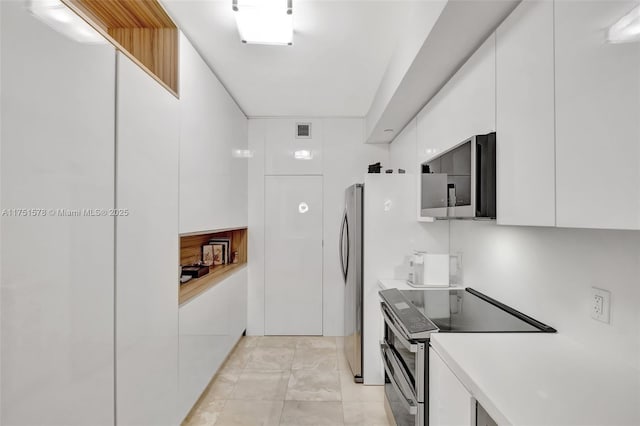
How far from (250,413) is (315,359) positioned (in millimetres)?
1046

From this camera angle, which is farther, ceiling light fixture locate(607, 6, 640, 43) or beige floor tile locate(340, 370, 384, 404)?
beige floor tile locate(340, 370, 384, 404)

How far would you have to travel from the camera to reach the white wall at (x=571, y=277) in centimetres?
120

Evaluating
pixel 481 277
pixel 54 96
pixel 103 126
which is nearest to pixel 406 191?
pixel 481 277

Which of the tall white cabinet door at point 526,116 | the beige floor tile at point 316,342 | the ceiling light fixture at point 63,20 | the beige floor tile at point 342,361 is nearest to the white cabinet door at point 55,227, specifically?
the ceiling light fixture at point 63,20

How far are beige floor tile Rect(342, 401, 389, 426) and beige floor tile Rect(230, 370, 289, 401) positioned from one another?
0.54 meters

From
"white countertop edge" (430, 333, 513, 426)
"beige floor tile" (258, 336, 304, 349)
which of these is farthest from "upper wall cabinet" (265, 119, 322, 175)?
"white countertop edge" (430, 333, 513, 426)

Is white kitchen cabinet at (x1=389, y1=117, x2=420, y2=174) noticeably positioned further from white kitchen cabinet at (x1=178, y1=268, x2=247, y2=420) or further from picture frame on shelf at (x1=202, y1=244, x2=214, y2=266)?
picture frame on shelf at (x1=202, y1=244, x2=214, y2=266)

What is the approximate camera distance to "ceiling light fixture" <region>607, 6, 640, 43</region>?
825 millimetres

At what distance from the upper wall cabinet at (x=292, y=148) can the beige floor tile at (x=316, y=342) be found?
1958mm

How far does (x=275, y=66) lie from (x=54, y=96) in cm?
182

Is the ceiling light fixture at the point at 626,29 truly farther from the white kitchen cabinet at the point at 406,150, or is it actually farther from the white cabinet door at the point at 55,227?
the white kitchen cabinet at the point at 406,150

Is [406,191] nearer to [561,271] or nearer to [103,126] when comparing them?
[561,271]

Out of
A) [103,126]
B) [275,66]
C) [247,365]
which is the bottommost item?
[247,365]

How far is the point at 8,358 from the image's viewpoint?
0.99 m
